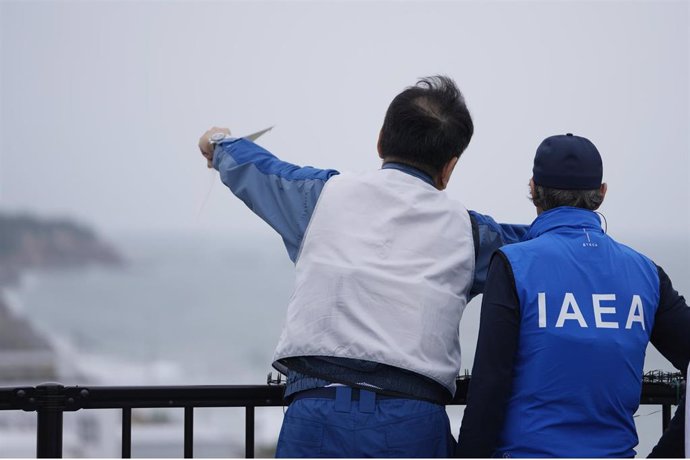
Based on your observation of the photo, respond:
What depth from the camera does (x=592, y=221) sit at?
→ 6.32 ft

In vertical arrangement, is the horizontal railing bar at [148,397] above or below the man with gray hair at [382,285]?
below

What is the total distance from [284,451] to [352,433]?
158 mm

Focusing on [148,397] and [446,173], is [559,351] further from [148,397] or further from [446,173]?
[148,397]

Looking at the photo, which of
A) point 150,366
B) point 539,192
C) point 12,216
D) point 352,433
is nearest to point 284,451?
point 352,433

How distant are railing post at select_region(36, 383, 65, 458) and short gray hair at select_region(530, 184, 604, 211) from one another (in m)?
1.19

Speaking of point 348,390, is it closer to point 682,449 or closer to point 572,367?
point 572,367

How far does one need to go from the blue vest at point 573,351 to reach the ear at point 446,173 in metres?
0.27

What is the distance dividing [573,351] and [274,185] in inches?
28.0

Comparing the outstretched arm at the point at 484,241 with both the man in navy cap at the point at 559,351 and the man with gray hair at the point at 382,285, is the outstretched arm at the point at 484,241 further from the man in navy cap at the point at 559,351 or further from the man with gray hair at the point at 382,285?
the man in navy cap at the point at 559,351

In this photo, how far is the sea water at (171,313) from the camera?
5156 cm

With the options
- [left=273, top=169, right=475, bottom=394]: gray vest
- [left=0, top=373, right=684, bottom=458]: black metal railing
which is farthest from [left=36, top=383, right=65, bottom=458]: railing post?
[left=273, top=169, right=475, bottom=394]: gray vest

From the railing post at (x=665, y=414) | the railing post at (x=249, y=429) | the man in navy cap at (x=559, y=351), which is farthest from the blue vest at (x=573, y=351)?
the railing post at (x=249, y=429)

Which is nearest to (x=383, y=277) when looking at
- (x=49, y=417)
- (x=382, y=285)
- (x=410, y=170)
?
(x=382, y=285)

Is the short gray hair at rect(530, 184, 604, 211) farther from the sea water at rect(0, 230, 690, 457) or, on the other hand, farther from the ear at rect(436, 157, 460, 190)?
the sea water at rect(0, 230, 690, 457)
